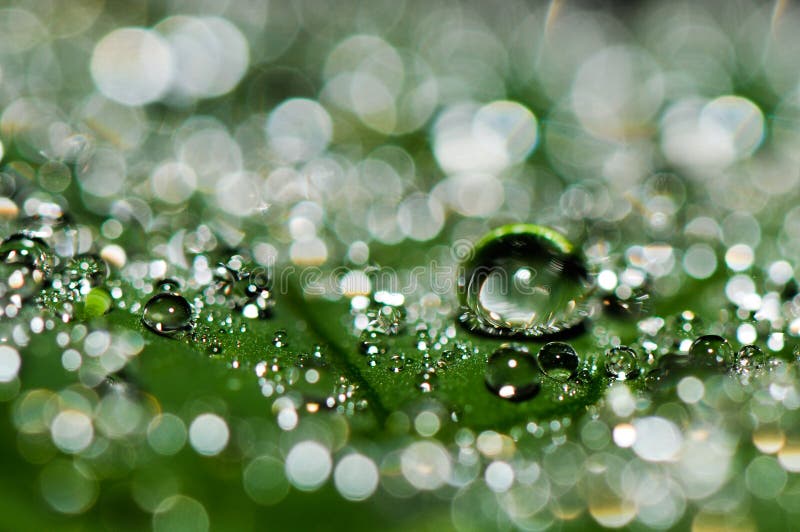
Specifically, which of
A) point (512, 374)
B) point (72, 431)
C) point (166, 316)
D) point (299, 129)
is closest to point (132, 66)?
point (299, 129)

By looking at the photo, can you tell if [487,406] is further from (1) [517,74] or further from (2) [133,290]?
(1) [517,74]

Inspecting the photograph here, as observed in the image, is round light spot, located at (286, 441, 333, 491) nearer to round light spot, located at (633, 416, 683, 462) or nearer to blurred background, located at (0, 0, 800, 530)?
blurred background, located at (0, 0, 800, 530)

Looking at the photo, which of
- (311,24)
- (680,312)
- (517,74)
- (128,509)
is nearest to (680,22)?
(517,74)

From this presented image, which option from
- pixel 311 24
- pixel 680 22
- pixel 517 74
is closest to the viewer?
pixel 517 74

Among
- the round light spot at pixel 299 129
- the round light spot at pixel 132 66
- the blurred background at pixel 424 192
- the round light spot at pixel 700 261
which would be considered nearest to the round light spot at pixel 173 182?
the blurred background at pixel 424 192

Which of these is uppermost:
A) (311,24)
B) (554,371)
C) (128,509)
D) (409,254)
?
(554,371)

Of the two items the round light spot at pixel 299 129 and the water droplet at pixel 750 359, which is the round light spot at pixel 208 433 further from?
the round light spot at pixel 299 129

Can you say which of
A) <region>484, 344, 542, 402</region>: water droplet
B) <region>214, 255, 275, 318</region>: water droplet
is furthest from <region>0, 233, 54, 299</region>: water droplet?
<region>484, 344, 542, 402</region>: water droplet
